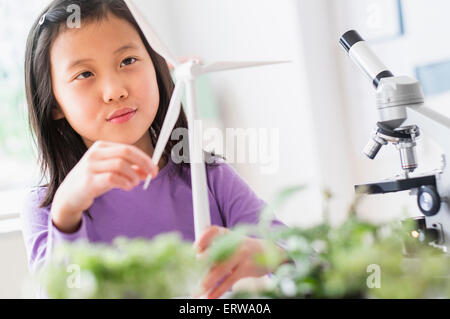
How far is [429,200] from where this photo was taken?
0.68 m

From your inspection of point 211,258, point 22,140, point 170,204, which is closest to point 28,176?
point 22,140

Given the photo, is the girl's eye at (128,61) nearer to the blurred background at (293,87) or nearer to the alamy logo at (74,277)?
the blurred background at (293,87)

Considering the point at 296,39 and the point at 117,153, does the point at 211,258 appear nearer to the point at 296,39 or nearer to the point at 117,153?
the point at 117,153

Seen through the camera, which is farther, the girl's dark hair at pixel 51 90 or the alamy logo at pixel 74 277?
the girl's dark hair at pixel 51 90

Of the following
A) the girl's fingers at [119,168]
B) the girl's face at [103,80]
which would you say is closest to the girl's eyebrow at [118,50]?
the girl's face at [103,80]

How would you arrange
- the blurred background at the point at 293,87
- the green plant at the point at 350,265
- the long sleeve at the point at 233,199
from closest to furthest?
the green plant at the point at 350,265 → the long sleeve at the point at 233,199 → the blurred background at the point at 293,87

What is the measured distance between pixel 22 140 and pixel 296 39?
931mm

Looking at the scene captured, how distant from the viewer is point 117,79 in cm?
75

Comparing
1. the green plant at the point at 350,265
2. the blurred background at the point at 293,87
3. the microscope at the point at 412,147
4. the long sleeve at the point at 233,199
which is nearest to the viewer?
the green plant at the point at 350,265

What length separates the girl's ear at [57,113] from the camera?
0.86 meters

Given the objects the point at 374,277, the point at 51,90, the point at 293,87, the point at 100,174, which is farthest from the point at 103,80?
the point at 293,87

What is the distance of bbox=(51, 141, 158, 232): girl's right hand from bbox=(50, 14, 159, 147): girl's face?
157mm

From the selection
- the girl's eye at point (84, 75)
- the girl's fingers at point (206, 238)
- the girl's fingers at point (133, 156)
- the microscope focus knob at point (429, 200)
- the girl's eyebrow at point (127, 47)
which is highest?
the girl's eyebrow at point (127, 47)

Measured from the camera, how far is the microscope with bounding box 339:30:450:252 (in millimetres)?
676
